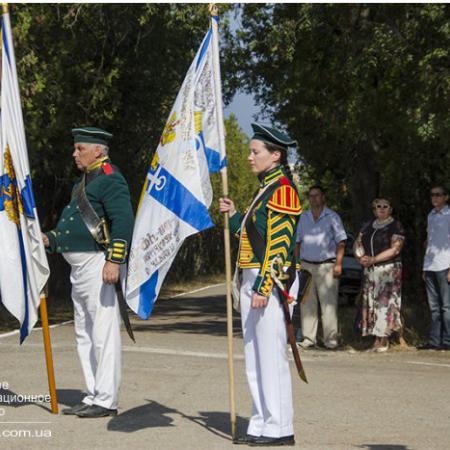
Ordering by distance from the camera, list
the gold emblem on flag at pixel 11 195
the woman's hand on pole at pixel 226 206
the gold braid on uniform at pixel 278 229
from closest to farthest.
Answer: the gold braid on uniform at pixel 278 229, the woman's hand on pole at pixel 226 206, the gold emblem on flag at pixel 11 195

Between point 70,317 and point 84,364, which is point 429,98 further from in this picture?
point 70,317

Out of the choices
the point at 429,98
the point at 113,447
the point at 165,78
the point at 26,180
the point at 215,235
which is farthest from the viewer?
the point at 215,235

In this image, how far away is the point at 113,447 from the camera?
772 centimetres

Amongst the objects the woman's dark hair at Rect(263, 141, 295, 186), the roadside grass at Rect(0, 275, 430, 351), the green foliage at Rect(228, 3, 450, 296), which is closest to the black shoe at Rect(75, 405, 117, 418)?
the woman's dark hair at Rect(263, 141, 295, 186)

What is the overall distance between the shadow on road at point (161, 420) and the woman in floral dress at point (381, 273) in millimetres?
5421

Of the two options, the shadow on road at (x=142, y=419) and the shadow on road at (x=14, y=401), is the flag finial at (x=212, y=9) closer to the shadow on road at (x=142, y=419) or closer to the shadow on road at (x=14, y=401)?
the shadow on road at (x=142, y=419)

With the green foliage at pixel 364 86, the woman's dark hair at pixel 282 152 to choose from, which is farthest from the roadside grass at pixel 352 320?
the woman's dark hair at pixel 282 152

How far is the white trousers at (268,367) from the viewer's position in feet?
25.7

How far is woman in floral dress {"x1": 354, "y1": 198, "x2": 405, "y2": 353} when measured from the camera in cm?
1428

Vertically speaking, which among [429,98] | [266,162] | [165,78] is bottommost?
[266,162]

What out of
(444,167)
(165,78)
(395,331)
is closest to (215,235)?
(165,78)

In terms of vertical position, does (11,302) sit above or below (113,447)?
above

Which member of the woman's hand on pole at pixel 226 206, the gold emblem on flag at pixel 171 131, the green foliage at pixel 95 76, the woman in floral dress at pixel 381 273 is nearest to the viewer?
the woman's hand on pole at pixel 226 206

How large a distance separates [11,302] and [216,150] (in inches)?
82.7
